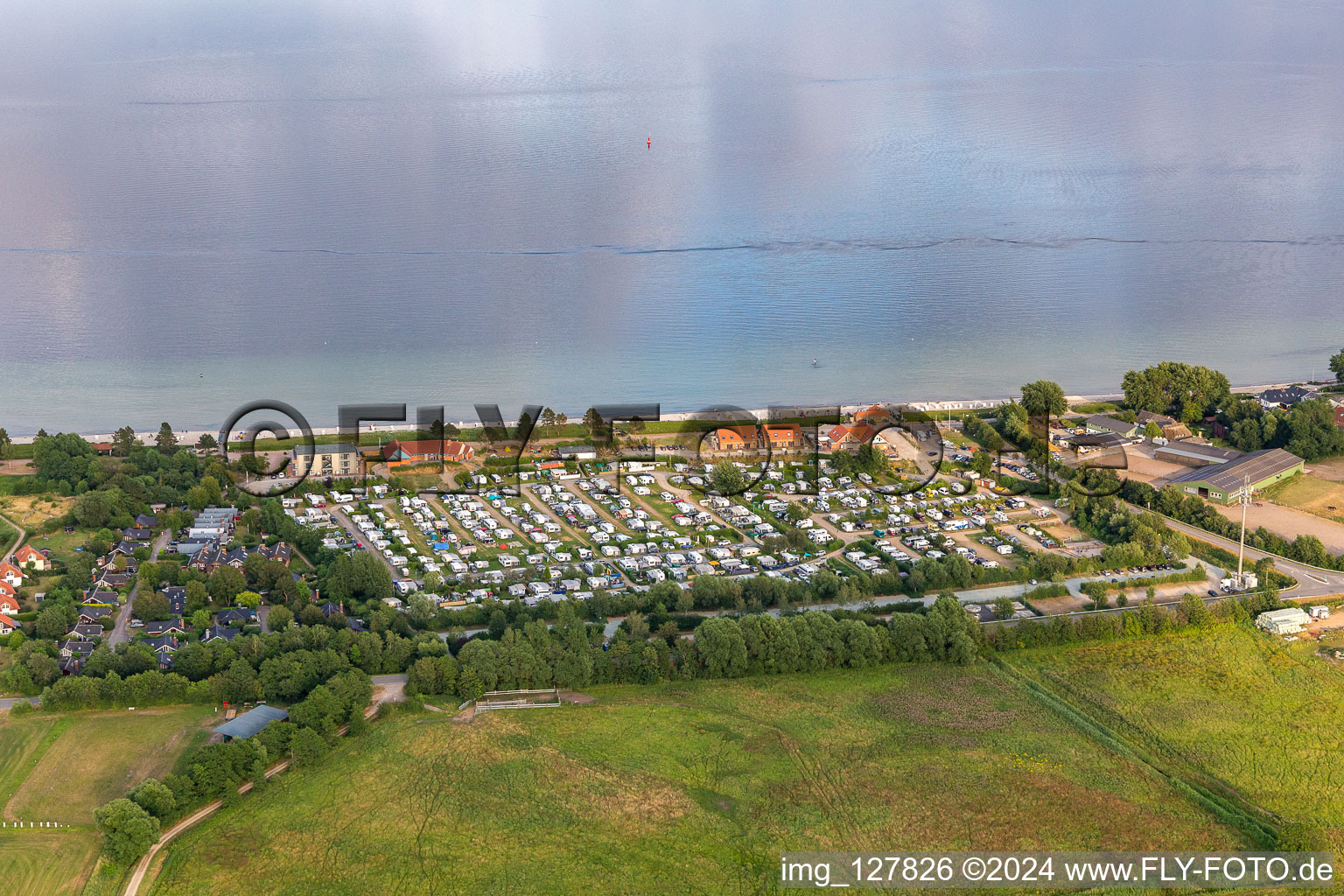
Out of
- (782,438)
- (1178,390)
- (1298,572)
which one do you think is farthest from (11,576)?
(1178,390)

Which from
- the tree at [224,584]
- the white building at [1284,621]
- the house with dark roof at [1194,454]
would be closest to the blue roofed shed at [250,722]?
the tree at [224,584]

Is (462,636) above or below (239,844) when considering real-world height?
above

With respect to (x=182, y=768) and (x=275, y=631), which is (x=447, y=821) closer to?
(x=182, y=768)

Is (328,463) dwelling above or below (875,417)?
below

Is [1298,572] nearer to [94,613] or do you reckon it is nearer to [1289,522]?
[1289,522]

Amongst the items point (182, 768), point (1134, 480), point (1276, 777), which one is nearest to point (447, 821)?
point (182, 768)

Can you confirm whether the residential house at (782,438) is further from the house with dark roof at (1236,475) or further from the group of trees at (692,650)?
the group of trees at (692,650)
